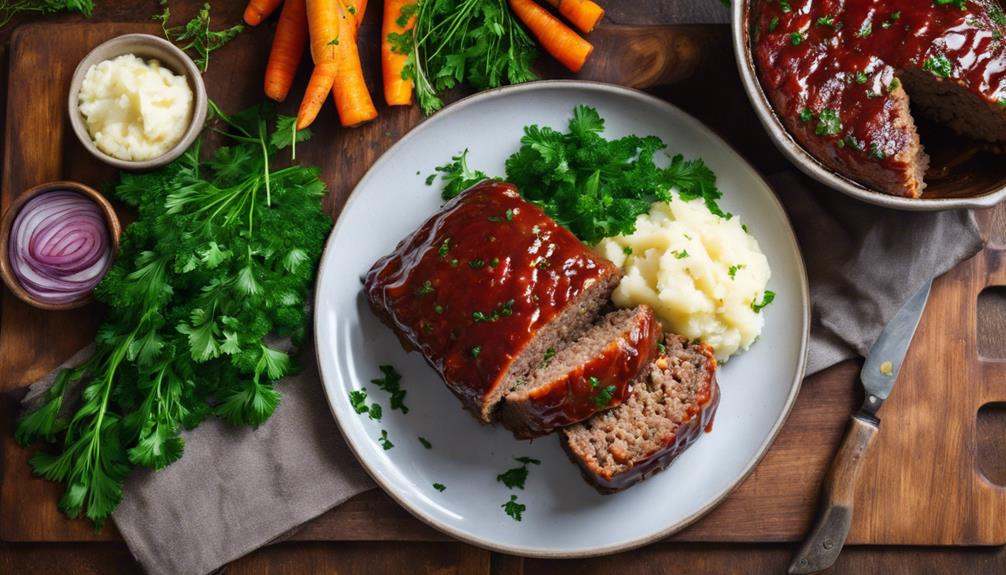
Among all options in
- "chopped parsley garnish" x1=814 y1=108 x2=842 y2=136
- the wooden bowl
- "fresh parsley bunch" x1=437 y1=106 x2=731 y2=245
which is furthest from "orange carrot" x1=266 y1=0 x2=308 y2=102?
"chopped parsley garnish" x1=814 y1=108 x2=842 y2=136

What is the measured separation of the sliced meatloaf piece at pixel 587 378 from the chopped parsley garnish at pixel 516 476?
35cm

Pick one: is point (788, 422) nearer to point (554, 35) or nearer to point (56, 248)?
point (554, 35)

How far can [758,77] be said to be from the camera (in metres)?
4.15

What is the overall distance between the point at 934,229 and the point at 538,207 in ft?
7.62

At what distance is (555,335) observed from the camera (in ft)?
14.0

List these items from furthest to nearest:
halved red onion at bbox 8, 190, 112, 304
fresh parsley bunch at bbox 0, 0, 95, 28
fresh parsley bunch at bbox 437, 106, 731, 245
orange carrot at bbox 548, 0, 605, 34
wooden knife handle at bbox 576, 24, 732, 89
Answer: fresh parsley bunch at bbox 0, 0, 95, 28 < wooden knife handle at bbox 576, 24, 732, 89 < orange carrot at bbox 548, 0, 605, 34 < halved red onion at bbox 8, 190, 112, 304 < fresh parsley bunch at bbox 437, 106, 731, 245

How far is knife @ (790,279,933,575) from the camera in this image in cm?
461

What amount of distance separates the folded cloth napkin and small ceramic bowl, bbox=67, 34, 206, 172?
1.22m

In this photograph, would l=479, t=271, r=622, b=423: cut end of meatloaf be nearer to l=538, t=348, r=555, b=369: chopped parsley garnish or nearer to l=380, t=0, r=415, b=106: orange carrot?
l=538, t=348, r=555, b=369: chopped parsley garnish

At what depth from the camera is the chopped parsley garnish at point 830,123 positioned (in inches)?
157

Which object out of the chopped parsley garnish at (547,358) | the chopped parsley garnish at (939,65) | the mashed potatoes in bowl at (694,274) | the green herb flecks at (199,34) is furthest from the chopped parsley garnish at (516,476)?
the green herb flecks at (199,34)

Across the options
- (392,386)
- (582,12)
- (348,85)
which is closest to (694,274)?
(582,12)

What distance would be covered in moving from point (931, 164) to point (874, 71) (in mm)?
730

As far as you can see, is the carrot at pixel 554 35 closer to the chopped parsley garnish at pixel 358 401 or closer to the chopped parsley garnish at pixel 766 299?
the chopped parsley garnish at pixel 766 299
